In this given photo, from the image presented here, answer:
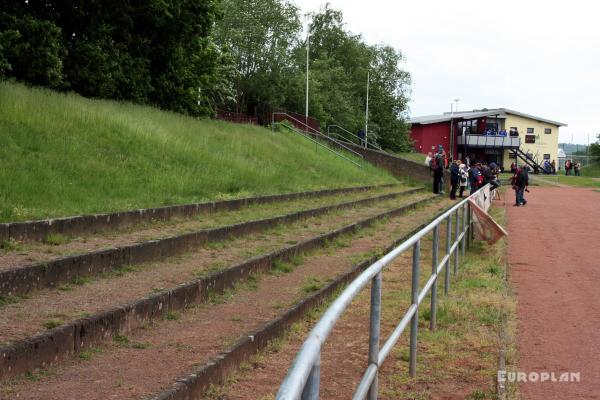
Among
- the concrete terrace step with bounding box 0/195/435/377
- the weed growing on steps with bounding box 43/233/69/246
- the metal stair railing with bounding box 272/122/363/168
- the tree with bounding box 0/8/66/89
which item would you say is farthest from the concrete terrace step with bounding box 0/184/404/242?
the metal stair railing with bounding box 272/122/363/168

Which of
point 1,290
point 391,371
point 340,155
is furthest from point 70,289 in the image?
point 340,155

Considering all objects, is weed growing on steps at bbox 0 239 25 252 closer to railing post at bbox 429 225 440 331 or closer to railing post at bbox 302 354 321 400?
railing post at bbox 429 225 440 331

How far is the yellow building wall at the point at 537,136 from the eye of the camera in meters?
84.4

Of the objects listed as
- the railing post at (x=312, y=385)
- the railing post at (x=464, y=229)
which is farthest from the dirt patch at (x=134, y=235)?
the railing post at (x=312, y=385)

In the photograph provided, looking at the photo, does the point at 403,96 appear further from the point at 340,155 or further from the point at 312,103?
the point at 340,155

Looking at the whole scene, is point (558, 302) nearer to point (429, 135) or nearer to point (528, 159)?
point (528, 159)

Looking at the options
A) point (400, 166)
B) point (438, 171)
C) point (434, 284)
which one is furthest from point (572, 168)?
point (434, 284)

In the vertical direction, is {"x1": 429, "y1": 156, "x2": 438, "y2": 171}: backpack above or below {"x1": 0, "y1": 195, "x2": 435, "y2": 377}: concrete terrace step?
above

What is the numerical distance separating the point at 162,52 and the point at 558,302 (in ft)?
65.5

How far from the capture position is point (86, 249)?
8.52 metres

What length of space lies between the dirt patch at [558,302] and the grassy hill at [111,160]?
604 cm

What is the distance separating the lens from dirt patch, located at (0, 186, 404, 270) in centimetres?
772

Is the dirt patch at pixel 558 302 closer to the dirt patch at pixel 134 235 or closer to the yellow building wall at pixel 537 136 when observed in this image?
the dirt patch at pixel 134 235

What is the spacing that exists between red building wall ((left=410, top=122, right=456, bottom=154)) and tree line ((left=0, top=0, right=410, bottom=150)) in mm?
27307
